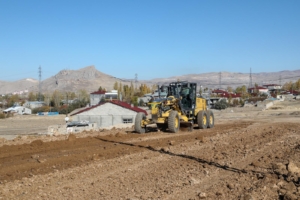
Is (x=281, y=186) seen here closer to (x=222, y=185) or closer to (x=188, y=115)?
(x=222, y=185)

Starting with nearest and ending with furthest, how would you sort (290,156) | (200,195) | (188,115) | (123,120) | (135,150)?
(200,195)
(290,156)
(135,150)
(188,115)
(123,120)

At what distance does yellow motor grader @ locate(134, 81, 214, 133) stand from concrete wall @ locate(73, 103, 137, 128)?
806 inches

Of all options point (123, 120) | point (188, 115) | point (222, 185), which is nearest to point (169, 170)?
point (222, 185)

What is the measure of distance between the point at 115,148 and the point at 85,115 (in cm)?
2991

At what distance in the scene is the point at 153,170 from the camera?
9.22 meters

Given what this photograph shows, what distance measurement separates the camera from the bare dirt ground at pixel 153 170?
7328mm

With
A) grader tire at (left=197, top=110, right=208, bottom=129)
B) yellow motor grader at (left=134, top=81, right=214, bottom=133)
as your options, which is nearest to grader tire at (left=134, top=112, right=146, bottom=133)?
yellow motor grader at (left=134, top=81, right=214, bottom=133)

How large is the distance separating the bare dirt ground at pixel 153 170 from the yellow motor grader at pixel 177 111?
395cm

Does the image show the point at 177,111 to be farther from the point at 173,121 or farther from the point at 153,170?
the point at 153,170

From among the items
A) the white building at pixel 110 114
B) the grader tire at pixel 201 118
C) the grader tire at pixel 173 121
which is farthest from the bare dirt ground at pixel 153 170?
the white building at pixel 110 114

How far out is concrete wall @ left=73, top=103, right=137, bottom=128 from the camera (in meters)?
41.0

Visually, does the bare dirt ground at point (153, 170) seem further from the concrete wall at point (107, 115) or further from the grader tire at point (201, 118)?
the concrete wall at point (107, 115)

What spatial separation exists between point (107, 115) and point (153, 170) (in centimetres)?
3251

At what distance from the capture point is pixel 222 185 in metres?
7.69
